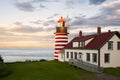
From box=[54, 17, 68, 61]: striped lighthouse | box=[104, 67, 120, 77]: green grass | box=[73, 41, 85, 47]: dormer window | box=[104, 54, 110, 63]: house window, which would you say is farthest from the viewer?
box=[54, 17, 68, 61]: striped lighthouse

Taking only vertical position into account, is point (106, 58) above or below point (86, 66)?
above

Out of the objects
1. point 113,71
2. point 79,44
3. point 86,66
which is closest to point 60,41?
point 79,44

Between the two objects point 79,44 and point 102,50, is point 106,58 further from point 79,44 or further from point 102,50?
point 79,44

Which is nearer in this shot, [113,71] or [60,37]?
[113,71]

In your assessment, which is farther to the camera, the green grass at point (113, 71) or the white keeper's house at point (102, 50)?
the white keeper's house at point (102, 50)

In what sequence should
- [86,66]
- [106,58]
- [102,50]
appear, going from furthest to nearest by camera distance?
1. [106,58]
2. [86,66]
3. [102,50]

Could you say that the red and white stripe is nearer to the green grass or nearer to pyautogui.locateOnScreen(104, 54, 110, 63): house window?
pyautogui.locateOnScreen(104, 54, 110, 63): house window

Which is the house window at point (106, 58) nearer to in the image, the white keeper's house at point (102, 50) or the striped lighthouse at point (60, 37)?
the white keeper's house at point (102, 50)

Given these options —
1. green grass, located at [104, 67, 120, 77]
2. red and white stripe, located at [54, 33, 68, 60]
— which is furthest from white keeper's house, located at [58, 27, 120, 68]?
red and white stripe, located at [54, 33, 68, 60]

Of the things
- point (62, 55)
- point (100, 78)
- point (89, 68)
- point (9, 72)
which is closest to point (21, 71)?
point (9, 72)

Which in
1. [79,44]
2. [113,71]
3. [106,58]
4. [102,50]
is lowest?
[113,71]

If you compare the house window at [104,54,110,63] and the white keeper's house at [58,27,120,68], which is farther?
the house window at [104,54,110,63]

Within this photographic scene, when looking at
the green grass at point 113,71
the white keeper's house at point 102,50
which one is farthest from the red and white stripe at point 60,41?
the green grass at point 113,71

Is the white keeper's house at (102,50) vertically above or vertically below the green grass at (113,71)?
above
